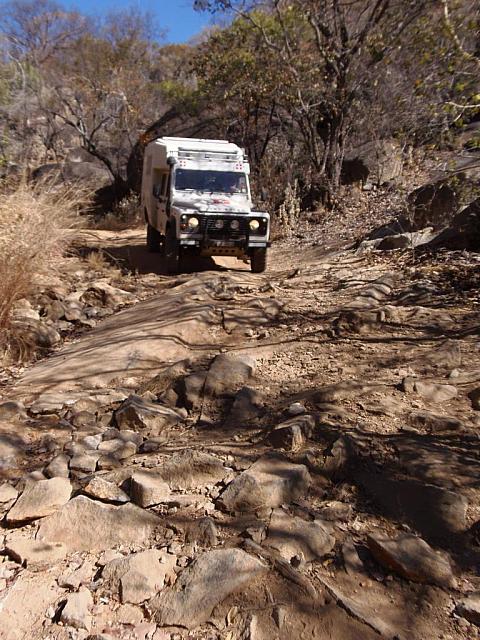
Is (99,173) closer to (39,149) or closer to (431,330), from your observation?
(39,149)

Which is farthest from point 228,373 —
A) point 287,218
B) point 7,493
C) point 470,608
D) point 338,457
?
point 287,218

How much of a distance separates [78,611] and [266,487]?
1.01 metres

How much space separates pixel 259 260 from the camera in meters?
9.75

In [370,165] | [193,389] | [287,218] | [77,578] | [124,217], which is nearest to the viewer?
[77,578]

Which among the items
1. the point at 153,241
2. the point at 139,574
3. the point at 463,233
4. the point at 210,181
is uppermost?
the point at 210,181

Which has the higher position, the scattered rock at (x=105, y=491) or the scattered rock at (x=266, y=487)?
the scattered rock at (x=266, y=487)

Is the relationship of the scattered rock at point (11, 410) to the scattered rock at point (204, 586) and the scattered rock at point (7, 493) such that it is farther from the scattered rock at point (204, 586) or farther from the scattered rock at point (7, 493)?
the scattered rock at point (204, 586)

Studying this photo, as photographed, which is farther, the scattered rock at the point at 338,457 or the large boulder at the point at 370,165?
the large boulder at the point at 370,165

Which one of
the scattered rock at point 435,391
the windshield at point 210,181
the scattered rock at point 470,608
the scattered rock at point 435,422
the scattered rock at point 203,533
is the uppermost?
the windshield at point 210,181

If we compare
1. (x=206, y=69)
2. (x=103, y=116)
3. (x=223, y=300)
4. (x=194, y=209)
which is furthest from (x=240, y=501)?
(x=103, y=116)

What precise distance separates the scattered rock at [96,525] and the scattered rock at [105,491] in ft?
0.25

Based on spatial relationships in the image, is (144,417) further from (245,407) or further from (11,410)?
(11,410)

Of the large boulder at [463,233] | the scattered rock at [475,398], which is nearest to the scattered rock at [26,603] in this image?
the scattered rock at [475,398]

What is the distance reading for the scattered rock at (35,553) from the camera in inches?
101
